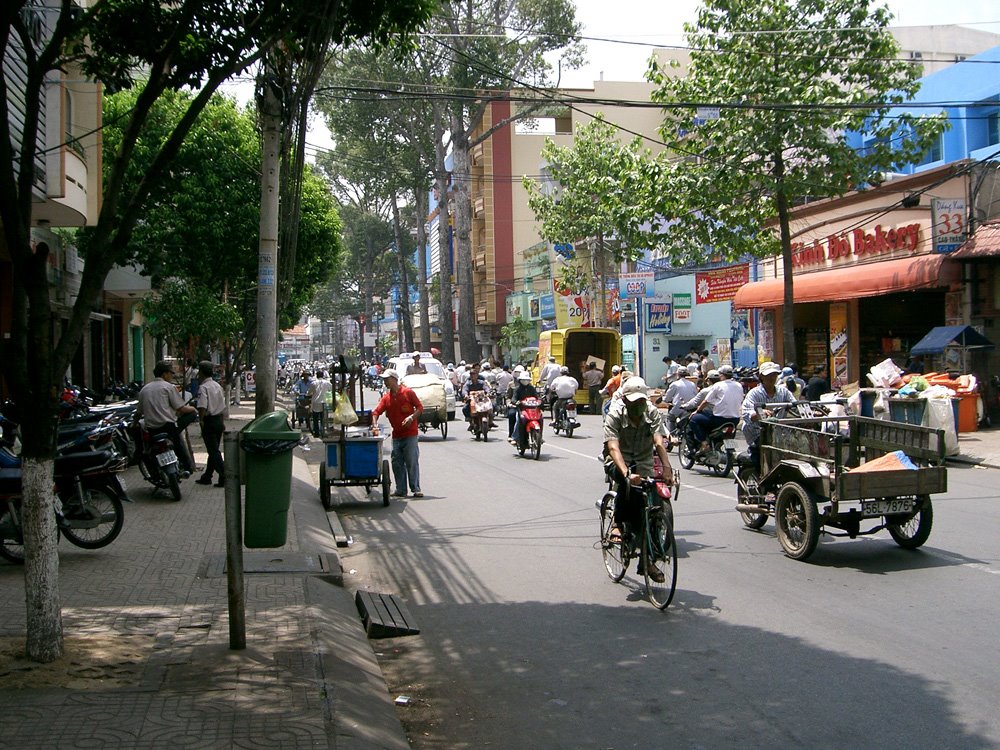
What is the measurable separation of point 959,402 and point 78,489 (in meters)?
15.8

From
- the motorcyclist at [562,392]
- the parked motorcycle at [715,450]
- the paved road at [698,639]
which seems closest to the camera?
the paved road at [698,639]

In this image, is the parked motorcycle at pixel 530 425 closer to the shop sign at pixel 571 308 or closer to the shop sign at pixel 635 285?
the shop sign at pixel 635 285

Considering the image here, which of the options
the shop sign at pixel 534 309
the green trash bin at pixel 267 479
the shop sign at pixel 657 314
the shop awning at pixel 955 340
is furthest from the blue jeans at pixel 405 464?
the shop sign at pixel 534 309

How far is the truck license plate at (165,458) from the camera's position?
12227 millimetres

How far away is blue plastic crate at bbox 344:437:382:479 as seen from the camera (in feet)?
42.1

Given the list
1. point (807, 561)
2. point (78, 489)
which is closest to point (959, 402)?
point (807, 561)

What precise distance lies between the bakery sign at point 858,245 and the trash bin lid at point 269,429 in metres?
19.4

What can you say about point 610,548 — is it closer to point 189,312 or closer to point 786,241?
point 786,241

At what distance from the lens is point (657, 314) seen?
39750mm

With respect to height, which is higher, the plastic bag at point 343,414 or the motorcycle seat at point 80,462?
the plastic bag at point 343,414

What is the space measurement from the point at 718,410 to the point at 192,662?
35.4 ft

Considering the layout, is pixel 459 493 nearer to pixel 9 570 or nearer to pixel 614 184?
pixel 9 570

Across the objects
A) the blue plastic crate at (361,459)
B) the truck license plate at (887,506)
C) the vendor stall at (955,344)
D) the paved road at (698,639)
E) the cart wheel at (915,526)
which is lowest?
the paved road at (698,639)

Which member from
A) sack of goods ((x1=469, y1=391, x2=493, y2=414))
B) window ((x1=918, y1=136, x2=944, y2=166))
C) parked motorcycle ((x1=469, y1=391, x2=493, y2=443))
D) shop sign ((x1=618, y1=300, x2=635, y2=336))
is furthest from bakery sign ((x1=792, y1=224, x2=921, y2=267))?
shop sign ((x1=618, y1=300, x2=635, y2=336))
